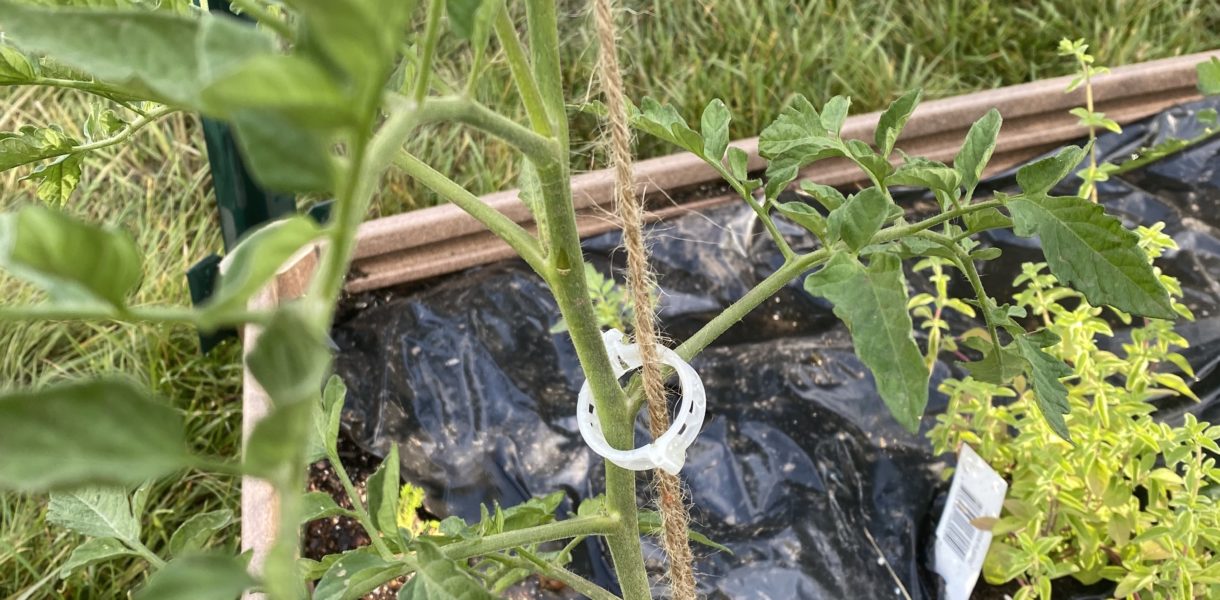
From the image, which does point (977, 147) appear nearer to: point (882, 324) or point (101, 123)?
point (882, 324)

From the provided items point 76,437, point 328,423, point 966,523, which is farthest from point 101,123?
point 966,523

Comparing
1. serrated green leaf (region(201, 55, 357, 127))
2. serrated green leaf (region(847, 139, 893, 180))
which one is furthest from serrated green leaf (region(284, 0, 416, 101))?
serrated green leaf (region(847, 139, 893, 180))

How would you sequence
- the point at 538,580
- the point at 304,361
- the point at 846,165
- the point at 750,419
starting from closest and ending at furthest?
1. the point at 304,361
2. the point at 538,580
3. the point at 750,419
4. the point at 846,165

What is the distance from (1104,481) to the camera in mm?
1093

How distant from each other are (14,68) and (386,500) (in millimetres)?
347

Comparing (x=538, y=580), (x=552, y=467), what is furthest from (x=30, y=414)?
Result: (x=552, y=467)

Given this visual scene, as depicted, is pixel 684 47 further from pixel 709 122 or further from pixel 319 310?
pixel 319 310

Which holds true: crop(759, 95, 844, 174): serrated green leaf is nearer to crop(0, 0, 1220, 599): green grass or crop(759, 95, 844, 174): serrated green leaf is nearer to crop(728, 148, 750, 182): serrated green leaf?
crop(728, 148, 750, 182): serrated green leaf

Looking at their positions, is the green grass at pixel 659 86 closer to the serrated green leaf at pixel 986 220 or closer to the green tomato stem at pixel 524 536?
the green tomato stem at pixel 524 536

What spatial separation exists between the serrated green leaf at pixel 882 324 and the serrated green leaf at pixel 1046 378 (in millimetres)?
165

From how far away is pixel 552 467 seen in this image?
148cm

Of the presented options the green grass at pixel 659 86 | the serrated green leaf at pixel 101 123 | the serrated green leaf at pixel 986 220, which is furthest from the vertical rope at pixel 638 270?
the green grass at pixel 659 86

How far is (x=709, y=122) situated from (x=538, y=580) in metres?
0.79

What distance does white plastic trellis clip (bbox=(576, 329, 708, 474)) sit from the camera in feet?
2.17
